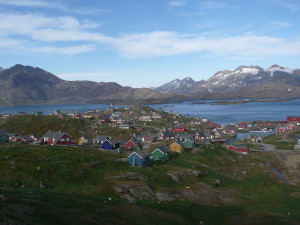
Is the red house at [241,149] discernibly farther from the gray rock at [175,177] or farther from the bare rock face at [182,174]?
the gray rock at [175,177]

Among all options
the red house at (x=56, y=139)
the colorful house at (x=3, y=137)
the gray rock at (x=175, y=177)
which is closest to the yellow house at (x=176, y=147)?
the gray rock at (x=175, y=177)

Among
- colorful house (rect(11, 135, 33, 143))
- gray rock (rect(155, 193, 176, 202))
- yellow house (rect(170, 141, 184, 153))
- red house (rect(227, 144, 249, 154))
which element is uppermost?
colorful house (rect(11, 135, 33, 143))

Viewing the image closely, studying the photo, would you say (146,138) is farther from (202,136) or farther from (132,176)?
(132,176)

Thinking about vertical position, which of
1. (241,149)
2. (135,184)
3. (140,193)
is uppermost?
(135,184)

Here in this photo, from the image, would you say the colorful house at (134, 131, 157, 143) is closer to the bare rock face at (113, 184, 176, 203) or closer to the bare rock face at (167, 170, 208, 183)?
the bare rock face at (167, 170, 208, 183)

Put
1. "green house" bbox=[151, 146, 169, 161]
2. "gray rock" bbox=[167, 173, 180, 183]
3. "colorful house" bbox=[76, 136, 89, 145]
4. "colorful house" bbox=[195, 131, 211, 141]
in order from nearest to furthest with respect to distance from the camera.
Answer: "gray rock" bbox=[167, 173, 180, 183], "green house" bbox=[151, 146, 169, 161], "colorful house" bbox=[76, 136, 89, 145], "colorful house" bbox=[195, 131, 211, 141]

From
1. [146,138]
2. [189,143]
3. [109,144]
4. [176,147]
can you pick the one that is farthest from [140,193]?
[146,138]

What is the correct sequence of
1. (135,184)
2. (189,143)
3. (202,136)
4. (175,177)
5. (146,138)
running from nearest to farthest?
(135,184), (175,177), (189,143), (146,138), (202,136)

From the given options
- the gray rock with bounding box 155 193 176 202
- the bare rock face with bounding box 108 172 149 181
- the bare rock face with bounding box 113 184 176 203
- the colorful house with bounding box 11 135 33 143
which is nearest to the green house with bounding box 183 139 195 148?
the bare rock face with bounding box 108 172 149 181
